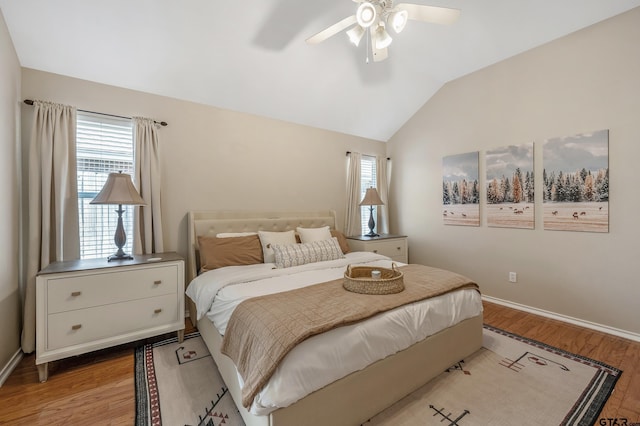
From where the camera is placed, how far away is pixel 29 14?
202 centimetres

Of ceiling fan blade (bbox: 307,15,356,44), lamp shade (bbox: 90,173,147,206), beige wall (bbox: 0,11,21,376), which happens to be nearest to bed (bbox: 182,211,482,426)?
lamp shade (bbox: 90,173,147,206)

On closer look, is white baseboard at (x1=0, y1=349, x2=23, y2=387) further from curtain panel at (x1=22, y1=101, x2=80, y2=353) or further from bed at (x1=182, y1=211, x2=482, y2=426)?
bed at (x1=182, y1=211, x2=482, y2=426)

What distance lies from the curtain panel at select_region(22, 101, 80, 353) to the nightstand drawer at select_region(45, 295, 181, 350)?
43 centimetres

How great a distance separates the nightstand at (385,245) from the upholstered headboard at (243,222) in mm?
441

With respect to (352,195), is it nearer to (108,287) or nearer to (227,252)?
(227,252)

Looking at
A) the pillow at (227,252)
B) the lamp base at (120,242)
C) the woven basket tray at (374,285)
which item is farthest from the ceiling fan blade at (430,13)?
the lamp base at (120,242)

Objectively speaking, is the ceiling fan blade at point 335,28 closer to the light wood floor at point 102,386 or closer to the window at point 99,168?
the window at point 99,168

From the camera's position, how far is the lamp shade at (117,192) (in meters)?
2.27

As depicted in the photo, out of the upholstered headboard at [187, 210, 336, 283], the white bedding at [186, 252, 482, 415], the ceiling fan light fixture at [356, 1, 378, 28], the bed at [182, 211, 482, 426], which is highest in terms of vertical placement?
the ceiling fan light fixture at [356, 1, 378, 28]

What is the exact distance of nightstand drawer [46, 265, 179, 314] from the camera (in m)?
1.97

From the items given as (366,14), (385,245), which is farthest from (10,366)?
(385,245)

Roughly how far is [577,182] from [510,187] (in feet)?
1.94

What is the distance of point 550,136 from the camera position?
9.55ft

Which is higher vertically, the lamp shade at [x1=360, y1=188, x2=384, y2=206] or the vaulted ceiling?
the vaulted ceiling
